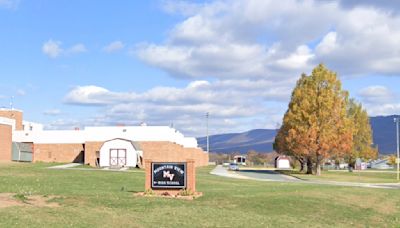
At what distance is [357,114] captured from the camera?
91.6 meters

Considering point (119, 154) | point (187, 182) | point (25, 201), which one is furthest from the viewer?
A: point (119, 154)

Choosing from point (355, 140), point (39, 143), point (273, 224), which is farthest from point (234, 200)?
point (355, 140)

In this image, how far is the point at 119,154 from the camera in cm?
6162

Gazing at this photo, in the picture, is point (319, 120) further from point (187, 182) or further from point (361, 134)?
point (187, 182)

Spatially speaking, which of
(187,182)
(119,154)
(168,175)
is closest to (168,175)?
(168,175)

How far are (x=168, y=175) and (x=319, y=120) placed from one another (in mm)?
41764

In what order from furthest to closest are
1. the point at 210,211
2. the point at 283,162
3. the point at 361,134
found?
the point at 283,162, the point at 361,134, the point at 210,211

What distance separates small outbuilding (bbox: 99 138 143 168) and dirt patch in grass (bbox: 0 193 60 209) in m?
42.1

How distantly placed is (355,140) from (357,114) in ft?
15.3

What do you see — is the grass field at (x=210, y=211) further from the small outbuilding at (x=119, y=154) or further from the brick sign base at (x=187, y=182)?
the small outbuilding at (x=119, y=154)

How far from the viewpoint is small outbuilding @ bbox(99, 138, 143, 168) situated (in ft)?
202

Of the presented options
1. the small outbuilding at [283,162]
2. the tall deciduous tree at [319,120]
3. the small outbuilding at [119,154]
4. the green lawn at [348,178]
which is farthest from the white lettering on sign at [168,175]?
the small outbuilding at [283,162]

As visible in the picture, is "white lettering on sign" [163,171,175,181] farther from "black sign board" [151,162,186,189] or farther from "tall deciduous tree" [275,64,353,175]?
"tall deciduous tree" [275,64,353,175]

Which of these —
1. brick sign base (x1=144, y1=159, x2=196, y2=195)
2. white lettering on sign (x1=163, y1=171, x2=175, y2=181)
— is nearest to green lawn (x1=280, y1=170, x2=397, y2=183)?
brick sign base (x1=144, y1=159, x2=196, y2=195)
